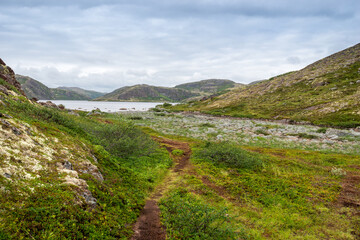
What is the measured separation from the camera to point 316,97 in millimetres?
89688

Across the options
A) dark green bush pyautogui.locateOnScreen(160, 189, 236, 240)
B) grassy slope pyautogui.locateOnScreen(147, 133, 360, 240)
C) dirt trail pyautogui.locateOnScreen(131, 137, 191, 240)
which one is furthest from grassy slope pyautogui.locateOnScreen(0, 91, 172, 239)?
grassy slope pyautogui.locateOnScreen(147, 133, 360, 240)

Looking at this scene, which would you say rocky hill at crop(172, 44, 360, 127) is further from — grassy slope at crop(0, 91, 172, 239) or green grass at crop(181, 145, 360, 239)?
grassy slope at crop(0, 91, 172, 239)

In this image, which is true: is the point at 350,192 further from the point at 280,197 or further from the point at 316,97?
the point at 316,97

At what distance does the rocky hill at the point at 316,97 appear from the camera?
66.6m

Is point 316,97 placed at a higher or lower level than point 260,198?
higher

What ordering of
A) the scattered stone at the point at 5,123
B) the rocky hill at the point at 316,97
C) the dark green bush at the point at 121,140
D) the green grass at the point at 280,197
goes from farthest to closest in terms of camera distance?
the rocky hill at the point at 316,97, the dark green bush at the point at 121,140, the green grass at the point at 280,197, the scattered stone at the point at 5,123

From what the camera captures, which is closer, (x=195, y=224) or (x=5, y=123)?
(x=195, y=224)

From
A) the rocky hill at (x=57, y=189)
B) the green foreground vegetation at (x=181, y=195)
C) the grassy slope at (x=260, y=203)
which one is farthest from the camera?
the grassy slope at (x=260, y=203)

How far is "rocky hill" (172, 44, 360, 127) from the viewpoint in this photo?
6662 cm

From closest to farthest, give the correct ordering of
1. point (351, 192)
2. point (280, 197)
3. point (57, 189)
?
point (57, 189)
point (280, 197)
point (351, 192)

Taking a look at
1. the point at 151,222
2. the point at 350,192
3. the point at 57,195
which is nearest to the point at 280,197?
the point at 350,192

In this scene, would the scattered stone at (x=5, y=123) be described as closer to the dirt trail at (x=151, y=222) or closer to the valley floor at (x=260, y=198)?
the dirt trail at (x=151, y=222)

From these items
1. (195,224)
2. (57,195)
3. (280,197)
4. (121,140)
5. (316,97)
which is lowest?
(280,197)

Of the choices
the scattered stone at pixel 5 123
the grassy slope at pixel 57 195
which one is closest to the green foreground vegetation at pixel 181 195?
the grassy slope at pixel 57 195
